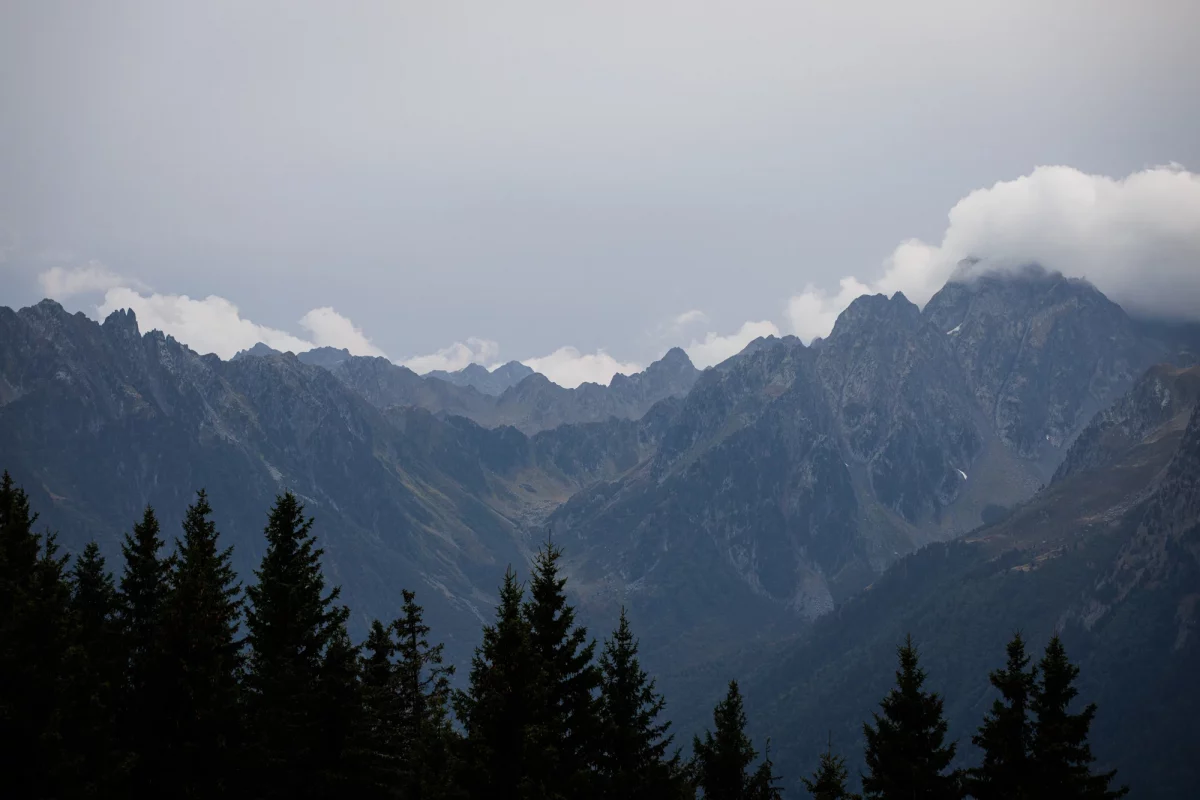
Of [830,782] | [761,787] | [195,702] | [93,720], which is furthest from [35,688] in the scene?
[761,787]

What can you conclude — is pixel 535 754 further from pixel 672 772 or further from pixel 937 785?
pixel 937 785

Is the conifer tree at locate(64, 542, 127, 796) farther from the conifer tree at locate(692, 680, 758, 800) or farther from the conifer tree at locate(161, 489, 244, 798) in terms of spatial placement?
the conifer tree at locate(692, 680, 758, 800)

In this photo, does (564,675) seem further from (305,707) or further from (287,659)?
(287,659)

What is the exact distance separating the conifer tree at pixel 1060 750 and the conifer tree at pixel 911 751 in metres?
3.66

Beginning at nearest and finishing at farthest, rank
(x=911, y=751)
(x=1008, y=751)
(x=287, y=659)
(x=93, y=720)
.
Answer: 1. (x=93, y=720)
2. (x=287, y=659)
3. (x=1008, y=751)
4. (x=911, y=751)

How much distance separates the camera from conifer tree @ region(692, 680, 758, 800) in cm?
5575

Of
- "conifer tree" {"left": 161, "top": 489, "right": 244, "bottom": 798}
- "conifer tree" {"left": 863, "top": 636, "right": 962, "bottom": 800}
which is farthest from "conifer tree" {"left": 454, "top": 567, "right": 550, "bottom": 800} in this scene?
"conifer tree" {"left": 863, "top": 636, "right": 962, "bottom": 800}

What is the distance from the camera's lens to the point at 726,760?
56.1 m

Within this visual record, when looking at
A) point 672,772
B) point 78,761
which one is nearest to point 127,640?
point 78,761

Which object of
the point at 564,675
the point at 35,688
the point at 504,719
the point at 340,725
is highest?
the point at 35,688

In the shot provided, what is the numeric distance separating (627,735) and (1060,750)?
18689 mm

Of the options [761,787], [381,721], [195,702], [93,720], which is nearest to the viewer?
[93,720]

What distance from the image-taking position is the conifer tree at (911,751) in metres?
45.1

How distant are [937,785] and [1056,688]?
7122 mm
